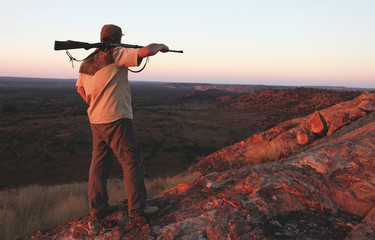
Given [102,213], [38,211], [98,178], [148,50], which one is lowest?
[38,211]

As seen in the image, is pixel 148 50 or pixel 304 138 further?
pixel 304 138

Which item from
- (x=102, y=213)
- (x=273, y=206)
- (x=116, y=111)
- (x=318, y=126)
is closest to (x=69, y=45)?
(x=116, y=111)

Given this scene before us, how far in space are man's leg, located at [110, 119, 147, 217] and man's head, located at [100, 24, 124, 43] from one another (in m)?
0.83

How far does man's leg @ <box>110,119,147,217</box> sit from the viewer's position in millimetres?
2303

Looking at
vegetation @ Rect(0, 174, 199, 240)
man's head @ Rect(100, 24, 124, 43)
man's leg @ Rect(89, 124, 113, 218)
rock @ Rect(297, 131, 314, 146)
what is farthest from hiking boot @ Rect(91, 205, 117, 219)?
rock @ Rect(297, 131, 314, 146)

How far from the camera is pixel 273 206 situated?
2340 millimetres

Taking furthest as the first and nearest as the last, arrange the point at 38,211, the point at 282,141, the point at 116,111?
the point at 282,141, the point at 38,211, the point at 116,111

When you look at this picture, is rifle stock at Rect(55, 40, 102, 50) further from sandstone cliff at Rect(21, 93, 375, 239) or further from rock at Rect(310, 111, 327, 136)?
rock at Rect(310, 111, 327, 136)

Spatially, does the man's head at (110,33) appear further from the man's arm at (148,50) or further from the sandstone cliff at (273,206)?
the sandstone cliff at (273,206)

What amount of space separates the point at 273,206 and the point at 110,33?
2.34 meters

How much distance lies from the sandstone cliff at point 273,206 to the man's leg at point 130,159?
18cm

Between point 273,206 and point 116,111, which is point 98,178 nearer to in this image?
point 116,111

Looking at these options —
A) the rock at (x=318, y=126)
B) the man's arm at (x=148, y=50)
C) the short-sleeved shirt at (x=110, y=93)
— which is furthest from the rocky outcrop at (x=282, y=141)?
the man's arm at (x=148, y=50)

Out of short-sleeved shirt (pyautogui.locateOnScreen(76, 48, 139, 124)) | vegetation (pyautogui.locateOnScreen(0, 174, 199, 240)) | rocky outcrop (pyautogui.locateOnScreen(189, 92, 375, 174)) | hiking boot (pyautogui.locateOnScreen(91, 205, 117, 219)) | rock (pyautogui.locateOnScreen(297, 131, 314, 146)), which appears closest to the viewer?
short-sleeved shirt (pyautogui.locateOnScreen(76, 48, 139, 124))
